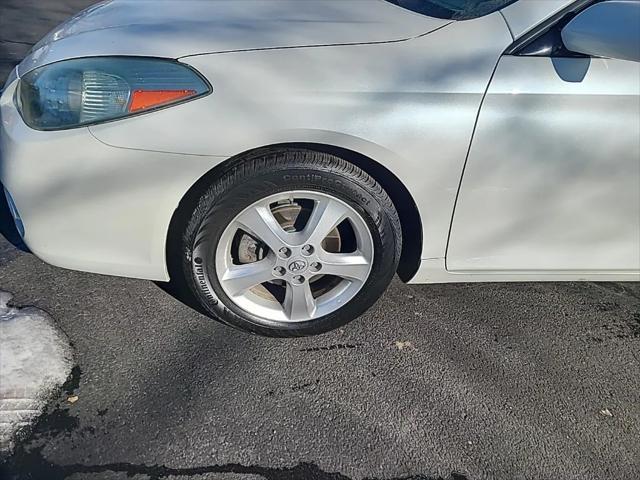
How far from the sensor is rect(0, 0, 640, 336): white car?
6.68ft

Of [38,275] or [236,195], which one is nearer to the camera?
[236,195]

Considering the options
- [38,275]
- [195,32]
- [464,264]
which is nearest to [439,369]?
[464,264]

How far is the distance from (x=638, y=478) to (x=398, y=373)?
886 millimetres

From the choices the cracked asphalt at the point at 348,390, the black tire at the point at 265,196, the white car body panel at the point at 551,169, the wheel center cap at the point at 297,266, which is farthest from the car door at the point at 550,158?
the wheel center cap at the point at 297,266

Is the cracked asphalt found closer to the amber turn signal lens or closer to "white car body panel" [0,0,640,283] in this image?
"white car body panel" [0,0,640,283]

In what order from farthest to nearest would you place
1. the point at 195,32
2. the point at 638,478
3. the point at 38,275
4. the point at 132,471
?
the point at 38,275, the point at 195,32, the point at 638,478, the point at 132,471

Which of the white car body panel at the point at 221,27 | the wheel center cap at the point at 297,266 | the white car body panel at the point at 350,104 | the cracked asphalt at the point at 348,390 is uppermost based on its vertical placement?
the white car body panel at the point at 221,27

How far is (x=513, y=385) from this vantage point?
7.70 feet

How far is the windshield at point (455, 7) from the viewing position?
7.30 feet

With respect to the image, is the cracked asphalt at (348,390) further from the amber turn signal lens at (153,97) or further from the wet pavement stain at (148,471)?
the amber turn signal lens at (153,97)

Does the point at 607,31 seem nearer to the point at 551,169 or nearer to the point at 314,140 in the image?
the point at 551,169

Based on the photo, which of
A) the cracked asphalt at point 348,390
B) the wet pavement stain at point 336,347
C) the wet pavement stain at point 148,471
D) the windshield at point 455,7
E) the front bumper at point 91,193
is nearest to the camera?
the wet pavement stain at point 148,471

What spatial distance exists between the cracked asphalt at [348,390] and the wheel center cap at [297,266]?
0.33 metres

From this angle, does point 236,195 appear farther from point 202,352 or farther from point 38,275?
point 38,275
